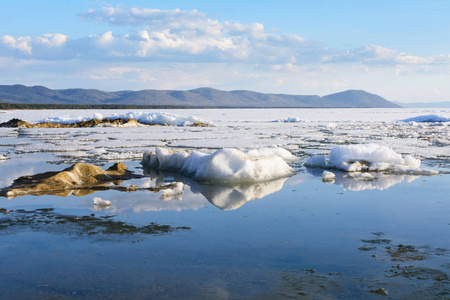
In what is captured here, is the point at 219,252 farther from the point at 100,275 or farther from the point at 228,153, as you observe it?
the point at 228,153

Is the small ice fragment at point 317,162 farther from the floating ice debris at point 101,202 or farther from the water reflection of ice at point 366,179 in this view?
the floating ice debris at point 101,202

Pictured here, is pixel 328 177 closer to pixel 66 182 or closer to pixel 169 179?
pixel 169 179

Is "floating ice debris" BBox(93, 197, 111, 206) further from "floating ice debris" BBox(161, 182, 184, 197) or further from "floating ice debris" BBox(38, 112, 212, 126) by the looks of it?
"floating ice debris" BBox(38, 112, 212, 126)

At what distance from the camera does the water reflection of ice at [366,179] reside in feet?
27.2

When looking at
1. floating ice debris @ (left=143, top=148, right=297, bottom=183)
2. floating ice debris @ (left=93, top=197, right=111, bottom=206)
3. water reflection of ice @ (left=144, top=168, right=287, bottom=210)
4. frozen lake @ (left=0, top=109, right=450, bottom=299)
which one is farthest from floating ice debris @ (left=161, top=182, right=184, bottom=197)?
floating ice debris @ (left=143, top=148, right=297, bottom=183)

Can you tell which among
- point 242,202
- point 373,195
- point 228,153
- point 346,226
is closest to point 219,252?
point 346,226

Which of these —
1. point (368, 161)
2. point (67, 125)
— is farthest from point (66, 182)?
point (67, 125)

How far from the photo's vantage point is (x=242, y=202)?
22.6 ft

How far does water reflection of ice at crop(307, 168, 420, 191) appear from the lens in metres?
8.28

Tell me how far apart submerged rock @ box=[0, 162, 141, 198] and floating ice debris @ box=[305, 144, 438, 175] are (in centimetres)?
469

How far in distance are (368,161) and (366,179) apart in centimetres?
159

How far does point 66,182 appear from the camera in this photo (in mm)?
7957

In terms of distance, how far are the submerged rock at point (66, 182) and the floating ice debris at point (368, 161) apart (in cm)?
469

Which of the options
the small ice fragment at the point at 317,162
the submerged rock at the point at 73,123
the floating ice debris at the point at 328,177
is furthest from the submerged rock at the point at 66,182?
the submerged rock at the point at 73,123
